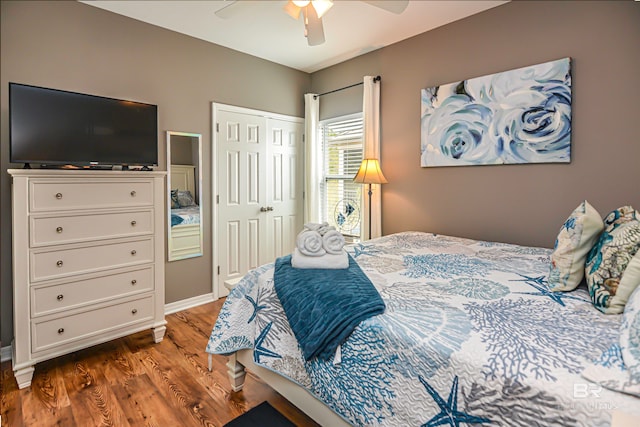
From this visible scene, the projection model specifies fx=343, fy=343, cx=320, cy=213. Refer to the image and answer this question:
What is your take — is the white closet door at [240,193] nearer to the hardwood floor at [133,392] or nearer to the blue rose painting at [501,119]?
the hardwood floor at [133,392]

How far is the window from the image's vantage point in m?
4.00

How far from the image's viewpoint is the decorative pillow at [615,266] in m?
1.16

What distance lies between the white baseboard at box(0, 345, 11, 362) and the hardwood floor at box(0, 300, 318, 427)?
7 cm

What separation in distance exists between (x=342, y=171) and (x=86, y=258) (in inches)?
107

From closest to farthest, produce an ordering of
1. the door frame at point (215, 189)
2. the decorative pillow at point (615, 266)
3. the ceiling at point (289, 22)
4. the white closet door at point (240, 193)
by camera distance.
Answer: the decorative pillow at point (615, 266) → the ceiling at point (289, 22) → the door frame at point (215, 189) → the white closet door at point (240, 193)

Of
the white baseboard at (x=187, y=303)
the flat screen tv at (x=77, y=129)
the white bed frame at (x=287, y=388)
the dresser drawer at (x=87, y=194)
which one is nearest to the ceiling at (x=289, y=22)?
the flat screen tv at (x=77, y=129)

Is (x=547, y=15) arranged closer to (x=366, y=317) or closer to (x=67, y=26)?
(x=366, y=317)

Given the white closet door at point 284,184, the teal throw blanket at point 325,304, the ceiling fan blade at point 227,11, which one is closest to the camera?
the teal throw blanket at point 325,304

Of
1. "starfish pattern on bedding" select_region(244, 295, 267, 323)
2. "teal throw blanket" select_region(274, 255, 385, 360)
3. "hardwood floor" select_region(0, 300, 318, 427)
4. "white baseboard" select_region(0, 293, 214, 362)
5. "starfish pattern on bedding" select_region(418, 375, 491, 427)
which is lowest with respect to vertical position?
"hardwood floor" select_region(0, 300, 318, 427)

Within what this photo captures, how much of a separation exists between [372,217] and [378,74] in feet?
5.00

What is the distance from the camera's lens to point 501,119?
8.94 ft

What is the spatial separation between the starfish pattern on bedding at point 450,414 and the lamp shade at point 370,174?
2.44 meters

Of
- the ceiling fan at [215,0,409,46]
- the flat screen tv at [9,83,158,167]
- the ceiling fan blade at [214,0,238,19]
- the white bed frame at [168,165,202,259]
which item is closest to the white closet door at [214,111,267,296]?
the white bed frame at [168,165,202,259]

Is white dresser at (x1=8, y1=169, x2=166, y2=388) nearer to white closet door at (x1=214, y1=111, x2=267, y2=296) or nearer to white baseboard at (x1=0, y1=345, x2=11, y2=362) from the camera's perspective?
white baseboard at (x1=0, y1=345, x2=11, y2=362)
